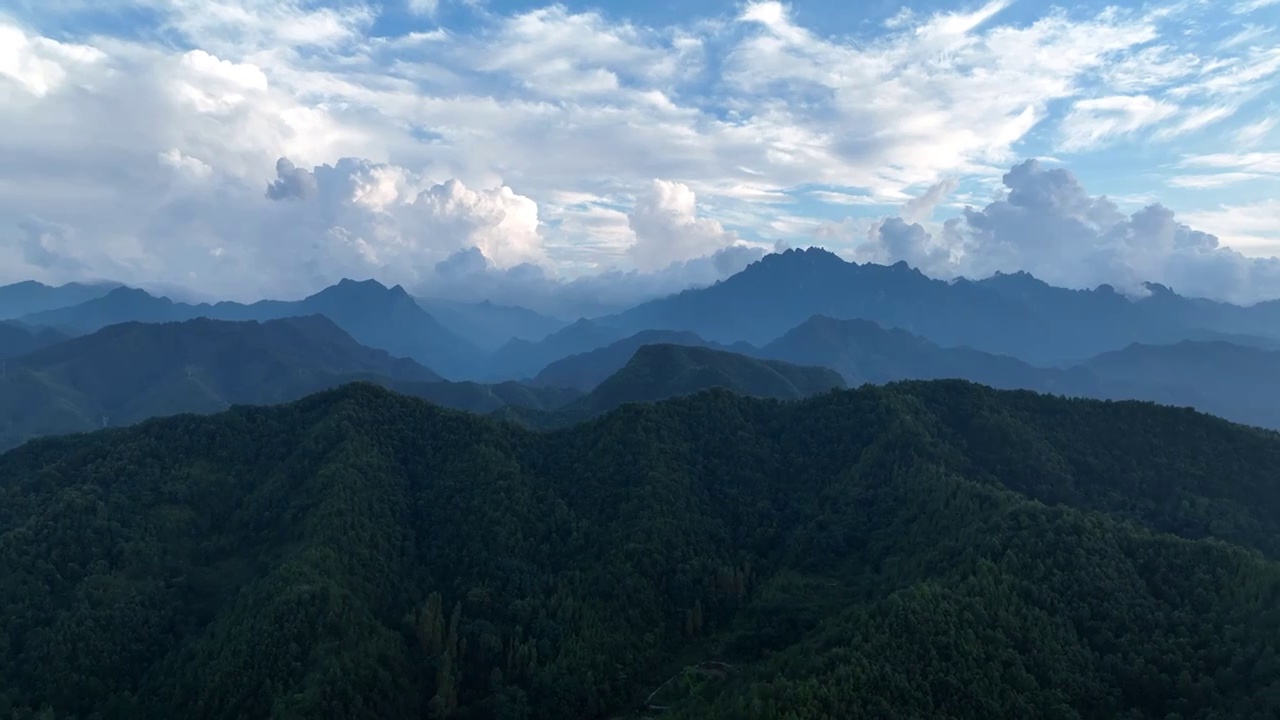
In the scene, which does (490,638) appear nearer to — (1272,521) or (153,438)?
(153,438)

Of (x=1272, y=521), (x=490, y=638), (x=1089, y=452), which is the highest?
(x=1089, y=452)

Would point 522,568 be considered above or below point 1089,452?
below

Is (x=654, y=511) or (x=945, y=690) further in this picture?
(x=654, y=511)

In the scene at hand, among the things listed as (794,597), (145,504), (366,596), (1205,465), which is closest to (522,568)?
(366,596)

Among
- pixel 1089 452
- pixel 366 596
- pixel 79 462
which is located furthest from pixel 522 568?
pixel 1089 452

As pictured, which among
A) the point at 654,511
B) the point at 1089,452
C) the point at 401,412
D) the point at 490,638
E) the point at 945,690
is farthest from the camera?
the point at 401,412

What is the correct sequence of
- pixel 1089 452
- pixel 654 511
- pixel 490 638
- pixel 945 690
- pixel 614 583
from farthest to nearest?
1. pixel 1089 452
2. pixel 654 511
3. pixel 614 583
4. pixel 490 638
5. pixel 945 690

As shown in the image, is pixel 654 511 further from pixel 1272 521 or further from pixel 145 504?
pixel 1272 521
